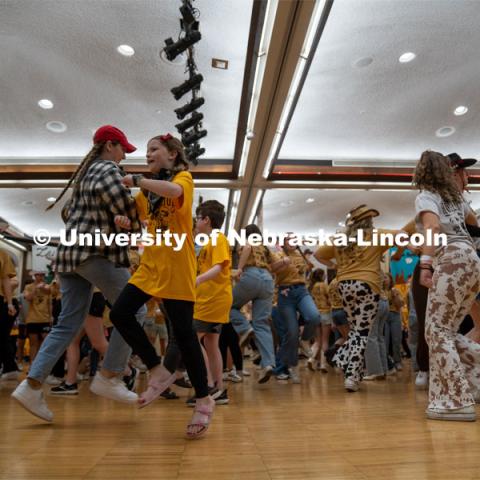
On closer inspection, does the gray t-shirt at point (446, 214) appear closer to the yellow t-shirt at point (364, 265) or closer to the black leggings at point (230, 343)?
the yellow t-shirt at point (364, 265)

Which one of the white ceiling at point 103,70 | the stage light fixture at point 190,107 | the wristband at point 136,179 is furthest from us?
the stage light fixture at point 190,107

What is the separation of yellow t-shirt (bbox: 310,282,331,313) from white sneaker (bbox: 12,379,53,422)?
214 inches

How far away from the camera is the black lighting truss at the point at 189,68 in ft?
15.5

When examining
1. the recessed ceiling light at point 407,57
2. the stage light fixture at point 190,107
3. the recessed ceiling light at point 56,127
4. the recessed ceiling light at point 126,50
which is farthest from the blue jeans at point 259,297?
the recessed ceiling light at point 56,127

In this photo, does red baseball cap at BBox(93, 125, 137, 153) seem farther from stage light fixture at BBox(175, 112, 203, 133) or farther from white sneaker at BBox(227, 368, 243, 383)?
stage light fixture at BBox(175, 112, 203, 133)

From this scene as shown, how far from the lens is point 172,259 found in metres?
2.01

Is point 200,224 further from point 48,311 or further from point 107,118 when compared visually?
point 107,118

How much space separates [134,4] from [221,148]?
397cm

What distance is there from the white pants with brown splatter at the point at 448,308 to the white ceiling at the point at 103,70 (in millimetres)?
3888

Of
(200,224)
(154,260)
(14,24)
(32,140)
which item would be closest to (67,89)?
(14,24)

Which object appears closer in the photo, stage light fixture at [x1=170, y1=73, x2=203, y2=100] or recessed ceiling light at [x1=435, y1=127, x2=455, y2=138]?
stage light fixture at [x1=170, y1=73, x2=203, y2=100]

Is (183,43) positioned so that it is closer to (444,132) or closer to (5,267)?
(5,267)

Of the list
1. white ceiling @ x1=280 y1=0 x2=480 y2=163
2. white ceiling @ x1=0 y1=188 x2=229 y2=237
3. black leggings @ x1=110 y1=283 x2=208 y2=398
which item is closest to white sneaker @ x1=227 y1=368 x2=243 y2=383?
black leggings @ x1=110 y1=283 x2=208 y2=398

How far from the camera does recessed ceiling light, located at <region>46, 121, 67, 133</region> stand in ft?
25.9
